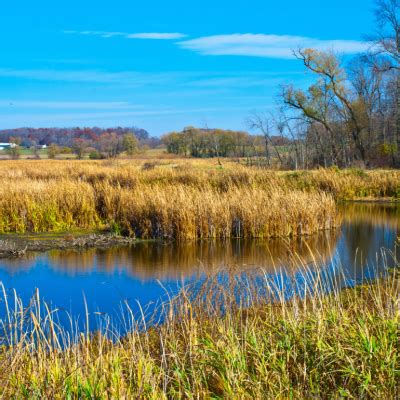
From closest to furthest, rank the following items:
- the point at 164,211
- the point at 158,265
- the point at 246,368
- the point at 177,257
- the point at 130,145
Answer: the point at 246,368 → the point at 158,265 → the point at 177,257 → the point at 164,211 → the point at 130,145

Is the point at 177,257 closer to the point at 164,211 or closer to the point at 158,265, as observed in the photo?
the point at 158,265

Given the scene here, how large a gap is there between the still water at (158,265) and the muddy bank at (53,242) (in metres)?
0.39

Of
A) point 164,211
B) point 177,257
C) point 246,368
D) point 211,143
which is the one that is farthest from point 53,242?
point 211,143

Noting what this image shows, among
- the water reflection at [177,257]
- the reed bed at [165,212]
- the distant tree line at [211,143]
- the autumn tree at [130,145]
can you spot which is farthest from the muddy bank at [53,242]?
the autumn tree at [130,145]

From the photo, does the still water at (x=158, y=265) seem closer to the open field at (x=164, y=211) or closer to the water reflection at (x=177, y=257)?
the water reflection at (x=177, y=257)

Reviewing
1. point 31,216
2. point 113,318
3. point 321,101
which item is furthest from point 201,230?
point 321,101

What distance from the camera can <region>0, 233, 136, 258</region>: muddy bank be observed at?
11508 mm

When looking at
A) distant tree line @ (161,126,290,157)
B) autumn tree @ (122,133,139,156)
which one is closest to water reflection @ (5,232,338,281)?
distant tree line @ (161,126,290,157)

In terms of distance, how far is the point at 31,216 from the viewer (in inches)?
548

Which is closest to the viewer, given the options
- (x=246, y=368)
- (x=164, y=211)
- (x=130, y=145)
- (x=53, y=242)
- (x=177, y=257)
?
(x=246, y=368)

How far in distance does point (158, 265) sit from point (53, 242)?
3.05 metres

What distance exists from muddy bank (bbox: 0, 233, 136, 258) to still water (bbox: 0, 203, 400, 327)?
386 millimetres

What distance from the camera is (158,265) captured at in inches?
419

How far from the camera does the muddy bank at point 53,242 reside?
11.5 meters
